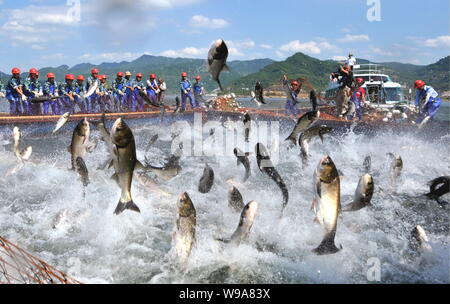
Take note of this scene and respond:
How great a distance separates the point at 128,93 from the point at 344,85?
13490 mm

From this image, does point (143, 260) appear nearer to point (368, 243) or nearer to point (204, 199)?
point (204, 199)

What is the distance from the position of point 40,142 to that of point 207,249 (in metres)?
13.4

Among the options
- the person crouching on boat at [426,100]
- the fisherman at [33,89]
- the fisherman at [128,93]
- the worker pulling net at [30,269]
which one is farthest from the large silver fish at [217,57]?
the fisherman at [128,93]

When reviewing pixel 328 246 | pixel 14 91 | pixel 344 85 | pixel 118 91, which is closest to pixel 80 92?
pixel 118 91

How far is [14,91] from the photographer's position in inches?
678

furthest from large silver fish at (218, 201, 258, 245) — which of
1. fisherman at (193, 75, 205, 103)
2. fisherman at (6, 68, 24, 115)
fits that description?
fisherman at (193, 75, 205, 103)

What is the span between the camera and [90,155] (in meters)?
13.5

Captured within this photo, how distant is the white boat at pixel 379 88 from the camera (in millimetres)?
27281

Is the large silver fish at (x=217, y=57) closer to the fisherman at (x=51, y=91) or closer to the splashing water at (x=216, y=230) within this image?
the splashing water at (x=216, y=230)

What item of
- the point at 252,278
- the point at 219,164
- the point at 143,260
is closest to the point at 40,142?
the point at 219,164

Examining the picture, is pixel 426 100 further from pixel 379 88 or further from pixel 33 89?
pixel 33 89

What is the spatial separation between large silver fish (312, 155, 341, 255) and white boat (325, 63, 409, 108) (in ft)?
75.9

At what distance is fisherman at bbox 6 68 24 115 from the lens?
55.7ft
